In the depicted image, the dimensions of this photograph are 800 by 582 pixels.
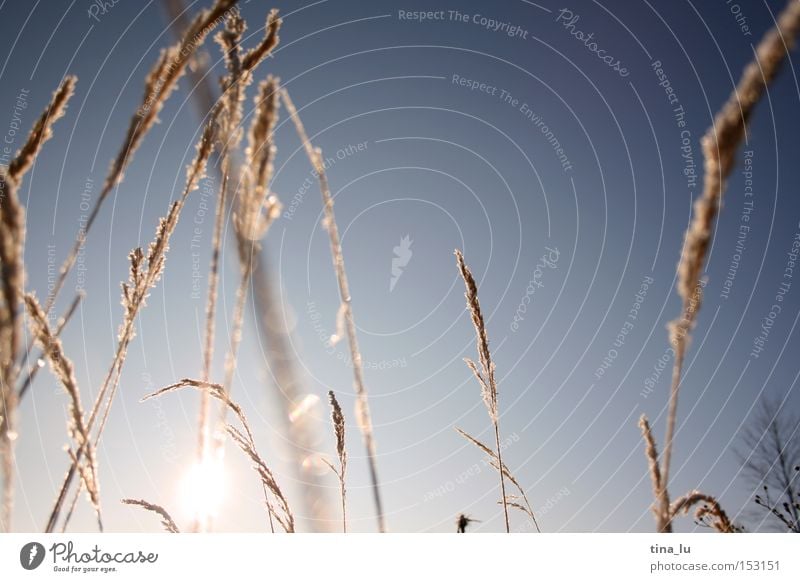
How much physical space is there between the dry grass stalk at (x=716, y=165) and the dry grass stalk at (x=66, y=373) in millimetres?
1345

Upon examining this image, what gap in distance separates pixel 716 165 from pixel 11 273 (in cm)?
134

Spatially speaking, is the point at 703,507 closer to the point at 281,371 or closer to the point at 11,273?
the point at 281,371

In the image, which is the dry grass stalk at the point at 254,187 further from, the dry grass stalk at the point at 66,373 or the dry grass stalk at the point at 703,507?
the dry grass stalk at the point at 703,507

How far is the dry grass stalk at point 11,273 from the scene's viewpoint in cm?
94

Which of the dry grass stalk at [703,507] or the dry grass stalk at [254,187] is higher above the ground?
the dry grass stalk at [254,187]

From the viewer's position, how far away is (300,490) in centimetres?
114

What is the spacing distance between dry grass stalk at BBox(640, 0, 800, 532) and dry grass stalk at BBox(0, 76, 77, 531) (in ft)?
4.17
